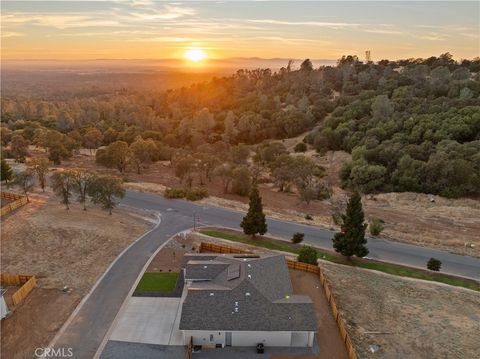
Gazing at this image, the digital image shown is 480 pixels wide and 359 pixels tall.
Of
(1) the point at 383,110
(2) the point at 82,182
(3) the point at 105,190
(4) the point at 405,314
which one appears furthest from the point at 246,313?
(1) the point at 383,110

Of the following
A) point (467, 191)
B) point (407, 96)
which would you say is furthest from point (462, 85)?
point (467, 191)

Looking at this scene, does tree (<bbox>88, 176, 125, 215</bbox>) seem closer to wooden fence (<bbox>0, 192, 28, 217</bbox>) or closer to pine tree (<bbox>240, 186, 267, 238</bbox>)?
wooden fence (<bbox>0, 192, 28, 217</bbox>)

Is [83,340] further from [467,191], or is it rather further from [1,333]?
[467,191]

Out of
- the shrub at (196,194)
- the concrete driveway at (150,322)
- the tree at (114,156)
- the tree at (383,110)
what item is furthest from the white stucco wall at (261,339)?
the tree at (383,110)

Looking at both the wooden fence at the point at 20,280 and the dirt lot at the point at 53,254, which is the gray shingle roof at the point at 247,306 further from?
the wooden fence at the point at 20,280
